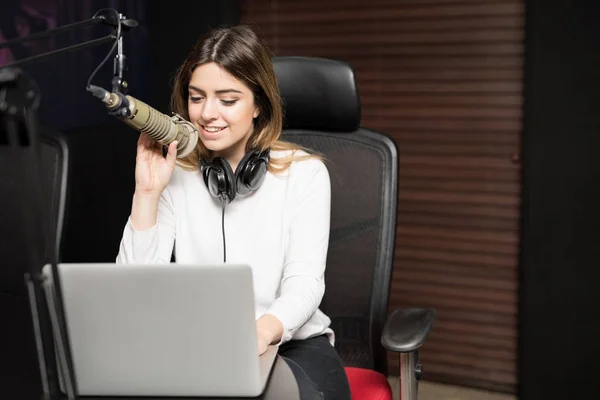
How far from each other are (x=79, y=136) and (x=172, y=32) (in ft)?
1.89

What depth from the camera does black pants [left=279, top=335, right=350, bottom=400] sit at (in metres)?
1.33

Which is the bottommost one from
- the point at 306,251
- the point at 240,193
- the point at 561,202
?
the point at 561,202

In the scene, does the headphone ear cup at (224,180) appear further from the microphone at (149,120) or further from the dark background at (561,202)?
the dark background at (561,202)

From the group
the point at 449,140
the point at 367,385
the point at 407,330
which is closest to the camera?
the point at 407,330

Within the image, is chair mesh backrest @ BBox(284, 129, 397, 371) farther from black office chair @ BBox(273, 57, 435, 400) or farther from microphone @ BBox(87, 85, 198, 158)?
microphone @ BBox(87, 85, 198, 158)

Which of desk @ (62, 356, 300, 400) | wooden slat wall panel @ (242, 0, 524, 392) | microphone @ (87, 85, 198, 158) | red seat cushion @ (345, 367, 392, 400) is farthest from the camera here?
wooden slat wall panel @ (242, 0, 524, 392)

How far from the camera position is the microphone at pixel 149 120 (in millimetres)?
1024

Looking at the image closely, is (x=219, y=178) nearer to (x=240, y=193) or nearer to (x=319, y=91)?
(x=240, y=193)

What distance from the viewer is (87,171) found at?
2639 mm

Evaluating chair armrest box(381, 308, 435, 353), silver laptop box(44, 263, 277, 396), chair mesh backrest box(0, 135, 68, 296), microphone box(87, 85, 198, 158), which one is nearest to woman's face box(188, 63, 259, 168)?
microphone box(87, 85, 198, 158)

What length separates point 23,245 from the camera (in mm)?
1670

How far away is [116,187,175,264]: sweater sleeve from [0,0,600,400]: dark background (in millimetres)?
866

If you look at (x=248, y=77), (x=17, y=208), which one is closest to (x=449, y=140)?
(x=248, y=77)

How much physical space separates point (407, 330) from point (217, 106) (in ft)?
1.91
